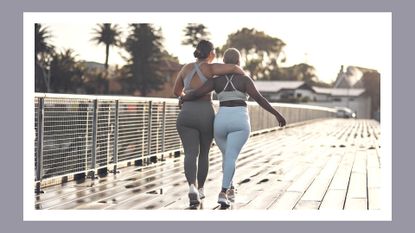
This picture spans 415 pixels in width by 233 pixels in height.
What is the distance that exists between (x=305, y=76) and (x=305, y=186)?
91.1 metres

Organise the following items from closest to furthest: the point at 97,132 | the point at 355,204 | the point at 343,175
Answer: the point at 355,204 < the point at 97,132 < the point at 343,175

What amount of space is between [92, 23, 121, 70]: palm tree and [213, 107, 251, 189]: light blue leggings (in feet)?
185

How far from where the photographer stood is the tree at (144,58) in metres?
60.2

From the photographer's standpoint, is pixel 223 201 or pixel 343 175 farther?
pixel 343 175

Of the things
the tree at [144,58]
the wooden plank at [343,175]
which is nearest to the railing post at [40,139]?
the wooden plank at [343,175]

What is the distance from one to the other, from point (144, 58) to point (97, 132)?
172 feet

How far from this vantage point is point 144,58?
60.8 m

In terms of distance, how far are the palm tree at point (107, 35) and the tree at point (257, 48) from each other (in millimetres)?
13264

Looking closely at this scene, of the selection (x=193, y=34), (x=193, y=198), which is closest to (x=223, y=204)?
(x=193, y=198)

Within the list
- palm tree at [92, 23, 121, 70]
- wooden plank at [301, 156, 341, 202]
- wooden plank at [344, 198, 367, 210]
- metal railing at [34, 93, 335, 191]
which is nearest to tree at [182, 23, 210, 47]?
palm tree at [92, 23, 121, 70]

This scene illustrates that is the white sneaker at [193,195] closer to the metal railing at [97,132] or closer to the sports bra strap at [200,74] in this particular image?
the sports bra strap at [200,74]

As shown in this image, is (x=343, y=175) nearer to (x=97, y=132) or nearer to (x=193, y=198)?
(x=97, y=132)

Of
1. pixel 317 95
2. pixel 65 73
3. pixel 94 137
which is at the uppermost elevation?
pixel 65 73

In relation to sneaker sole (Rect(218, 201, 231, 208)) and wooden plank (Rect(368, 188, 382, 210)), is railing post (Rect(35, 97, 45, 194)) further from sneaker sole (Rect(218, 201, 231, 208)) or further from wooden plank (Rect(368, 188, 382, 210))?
wooden plank (Rect(368, 188, 382, 210))
